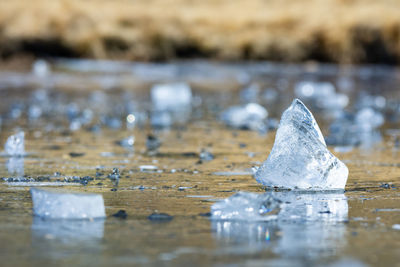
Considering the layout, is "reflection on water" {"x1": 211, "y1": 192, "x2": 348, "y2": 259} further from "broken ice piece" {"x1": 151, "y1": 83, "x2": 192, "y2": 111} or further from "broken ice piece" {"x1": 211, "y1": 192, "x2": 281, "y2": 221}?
"broken ice piece" {"x1": 151, "y1": 83, "x2": 192, "y2": 111}

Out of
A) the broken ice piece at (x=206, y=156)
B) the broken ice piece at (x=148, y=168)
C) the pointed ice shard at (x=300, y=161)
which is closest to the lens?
the pointed ice shard at (x=300, y=161)

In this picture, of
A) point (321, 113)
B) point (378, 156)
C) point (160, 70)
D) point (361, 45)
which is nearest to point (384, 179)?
point (378, 156)

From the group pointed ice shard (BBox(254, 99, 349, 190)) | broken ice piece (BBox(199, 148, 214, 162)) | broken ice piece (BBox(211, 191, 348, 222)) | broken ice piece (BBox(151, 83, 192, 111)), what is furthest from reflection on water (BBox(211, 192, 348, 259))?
broken ice piece (BBox(151, 83, 192, 111))

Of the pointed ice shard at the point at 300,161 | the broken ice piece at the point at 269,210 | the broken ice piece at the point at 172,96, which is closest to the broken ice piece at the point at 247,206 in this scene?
the broken ice piece at the point at 269,210

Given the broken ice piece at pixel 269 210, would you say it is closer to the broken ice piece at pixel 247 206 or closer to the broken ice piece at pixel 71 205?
the broken ice piece at pixel 247 206

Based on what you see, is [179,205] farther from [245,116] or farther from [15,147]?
[245,116]

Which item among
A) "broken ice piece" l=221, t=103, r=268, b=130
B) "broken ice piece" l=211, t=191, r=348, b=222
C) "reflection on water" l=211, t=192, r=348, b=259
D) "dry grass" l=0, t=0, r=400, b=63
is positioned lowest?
"reflection on water" l=211, t=192, r=348, b=259

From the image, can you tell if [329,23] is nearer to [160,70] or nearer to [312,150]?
[160,70]
